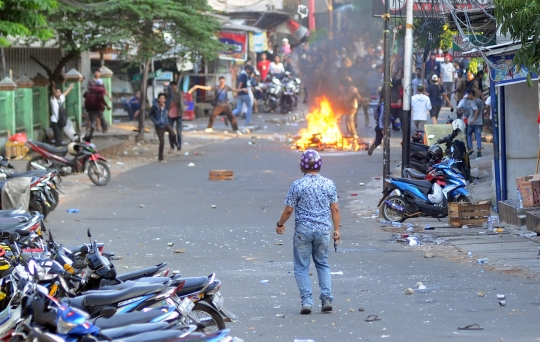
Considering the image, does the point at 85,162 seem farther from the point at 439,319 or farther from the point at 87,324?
the point at 87,324

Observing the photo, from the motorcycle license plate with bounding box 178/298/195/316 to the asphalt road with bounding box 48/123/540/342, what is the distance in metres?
1.09

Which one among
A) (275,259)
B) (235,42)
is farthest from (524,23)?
(235,42)

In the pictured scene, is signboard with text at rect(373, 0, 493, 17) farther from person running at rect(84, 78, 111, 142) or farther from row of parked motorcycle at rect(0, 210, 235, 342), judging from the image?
person running at rect(84, 78, 111, 142)

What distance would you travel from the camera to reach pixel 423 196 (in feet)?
44.9

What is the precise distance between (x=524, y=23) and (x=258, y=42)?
38.0 metres

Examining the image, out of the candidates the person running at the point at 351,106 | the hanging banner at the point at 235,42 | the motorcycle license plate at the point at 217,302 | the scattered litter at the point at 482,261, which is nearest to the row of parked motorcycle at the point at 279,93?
the hanging banner at the point at 235,42

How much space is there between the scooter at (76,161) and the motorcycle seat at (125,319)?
12.8m

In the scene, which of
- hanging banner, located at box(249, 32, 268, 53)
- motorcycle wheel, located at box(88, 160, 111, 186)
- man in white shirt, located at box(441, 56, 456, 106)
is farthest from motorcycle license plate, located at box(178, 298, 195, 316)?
hanging banner, located at box(249, 32, 268, 53)

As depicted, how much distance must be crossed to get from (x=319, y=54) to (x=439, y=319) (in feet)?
107

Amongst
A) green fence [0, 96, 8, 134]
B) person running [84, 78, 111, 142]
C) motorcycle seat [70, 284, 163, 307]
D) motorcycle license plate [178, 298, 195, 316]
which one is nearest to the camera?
motorcycle seat [70, 284, 163, 307]

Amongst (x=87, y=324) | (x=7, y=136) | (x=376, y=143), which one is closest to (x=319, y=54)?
(x=376, y=143)

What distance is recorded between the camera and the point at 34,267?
601 centimetres

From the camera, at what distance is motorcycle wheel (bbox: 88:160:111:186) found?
18.2 m

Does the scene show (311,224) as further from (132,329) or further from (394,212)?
(394,212)
